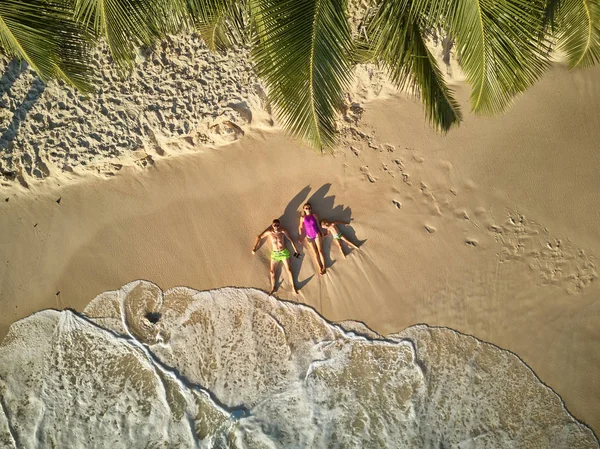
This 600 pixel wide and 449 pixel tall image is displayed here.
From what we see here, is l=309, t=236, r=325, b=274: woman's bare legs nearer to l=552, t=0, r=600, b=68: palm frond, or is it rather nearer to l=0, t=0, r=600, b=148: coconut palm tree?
l=0, t=0, r=600, b=148: coconut palm tree

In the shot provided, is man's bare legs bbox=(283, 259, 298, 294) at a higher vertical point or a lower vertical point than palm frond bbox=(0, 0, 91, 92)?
lower

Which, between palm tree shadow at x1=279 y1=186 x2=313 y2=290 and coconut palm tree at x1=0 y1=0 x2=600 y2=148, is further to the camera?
palm tree shadow at x1=279 y1=186 x2=313 y2=290

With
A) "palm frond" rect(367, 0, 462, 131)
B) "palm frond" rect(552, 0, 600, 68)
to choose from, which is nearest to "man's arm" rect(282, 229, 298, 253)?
"palm frond" rect(367, 0, 462, 131)

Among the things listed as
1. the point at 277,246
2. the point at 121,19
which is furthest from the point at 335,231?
the point at 121,19

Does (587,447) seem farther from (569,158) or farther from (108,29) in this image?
(108,29)

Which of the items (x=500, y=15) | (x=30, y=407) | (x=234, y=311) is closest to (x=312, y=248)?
(x=234, y=311)

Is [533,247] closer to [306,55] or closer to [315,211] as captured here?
[315,211]

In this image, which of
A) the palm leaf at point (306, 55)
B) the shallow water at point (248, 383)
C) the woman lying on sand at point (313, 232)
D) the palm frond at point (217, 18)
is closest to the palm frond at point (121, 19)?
the palm frond at point (217, 18)

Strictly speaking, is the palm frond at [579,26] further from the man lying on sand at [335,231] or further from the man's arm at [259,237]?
the man's arm at [259,237]
